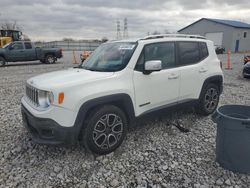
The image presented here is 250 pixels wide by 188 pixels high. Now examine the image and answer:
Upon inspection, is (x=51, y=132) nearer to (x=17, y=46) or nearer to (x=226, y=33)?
(x=17, y=46)

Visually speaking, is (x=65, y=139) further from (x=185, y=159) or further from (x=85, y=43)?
(x=85, y=43)

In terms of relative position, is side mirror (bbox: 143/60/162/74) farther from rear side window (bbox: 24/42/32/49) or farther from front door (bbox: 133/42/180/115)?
rear side window (bbox: 24/42/32/49)

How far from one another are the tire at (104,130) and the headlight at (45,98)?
1.97ft

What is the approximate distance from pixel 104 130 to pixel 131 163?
2.09 feet

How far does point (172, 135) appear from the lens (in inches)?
159

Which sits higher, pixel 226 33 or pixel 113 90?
pixel 226 33

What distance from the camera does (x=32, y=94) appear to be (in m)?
3.33

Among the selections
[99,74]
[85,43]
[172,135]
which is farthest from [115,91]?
[85,43]

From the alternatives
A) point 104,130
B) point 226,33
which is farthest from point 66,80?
point 226,33

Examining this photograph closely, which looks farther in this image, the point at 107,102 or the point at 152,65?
the point at 152,65

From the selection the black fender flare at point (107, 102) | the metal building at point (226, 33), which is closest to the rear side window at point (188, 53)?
the black fender flare at point (107, 102)

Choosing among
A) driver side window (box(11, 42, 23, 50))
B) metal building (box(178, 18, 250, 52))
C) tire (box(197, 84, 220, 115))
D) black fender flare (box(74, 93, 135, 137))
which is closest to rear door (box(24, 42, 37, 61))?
driver side window (box(11, 42, 23, 50))

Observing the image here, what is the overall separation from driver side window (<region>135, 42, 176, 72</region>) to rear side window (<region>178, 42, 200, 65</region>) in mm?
216

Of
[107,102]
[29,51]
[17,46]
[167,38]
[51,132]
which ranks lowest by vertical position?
[51,132]
